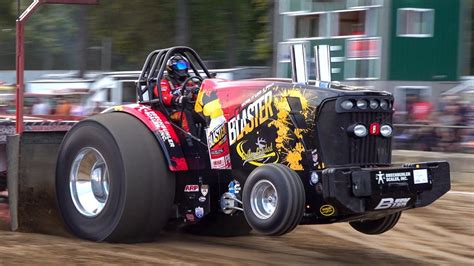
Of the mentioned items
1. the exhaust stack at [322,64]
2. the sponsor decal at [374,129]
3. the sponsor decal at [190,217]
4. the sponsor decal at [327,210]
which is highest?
the exhaust stack at [322,64]

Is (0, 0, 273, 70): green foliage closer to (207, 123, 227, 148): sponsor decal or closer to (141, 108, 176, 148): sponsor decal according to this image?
(141, 108, 176, 148): sponsor decal

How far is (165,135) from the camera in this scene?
7.46 meters

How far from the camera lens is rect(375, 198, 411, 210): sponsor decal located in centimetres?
647

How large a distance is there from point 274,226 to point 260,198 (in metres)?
0.28

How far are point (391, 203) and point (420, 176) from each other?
1.12ft

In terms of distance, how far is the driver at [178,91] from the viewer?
754cm

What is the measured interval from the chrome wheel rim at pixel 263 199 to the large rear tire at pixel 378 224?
1.17m

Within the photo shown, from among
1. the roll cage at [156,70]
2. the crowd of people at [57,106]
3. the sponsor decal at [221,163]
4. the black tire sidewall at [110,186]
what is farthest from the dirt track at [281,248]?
the crowd of people at [57,106]

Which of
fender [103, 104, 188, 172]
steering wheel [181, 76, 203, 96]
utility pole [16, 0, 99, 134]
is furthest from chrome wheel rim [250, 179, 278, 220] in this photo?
utility pole [16, 0, 99, 134]

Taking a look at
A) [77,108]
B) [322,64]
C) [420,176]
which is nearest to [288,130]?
[322,64]

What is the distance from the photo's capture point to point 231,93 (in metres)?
7.18

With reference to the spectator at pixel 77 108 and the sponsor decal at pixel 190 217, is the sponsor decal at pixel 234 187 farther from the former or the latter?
the spectator at pixel 77 108

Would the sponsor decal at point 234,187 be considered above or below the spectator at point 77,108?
below

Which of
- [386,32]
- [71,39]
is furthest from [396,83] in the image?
[71,39]
